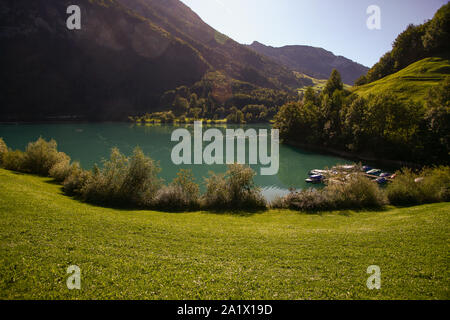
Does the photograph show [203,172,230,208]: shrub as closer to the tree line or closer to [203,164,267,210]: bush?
[203,164,267,210]: bush

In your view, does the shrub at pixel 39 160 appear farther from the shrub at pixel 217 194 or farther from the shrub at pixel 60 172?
the shrub at pixel 217 194

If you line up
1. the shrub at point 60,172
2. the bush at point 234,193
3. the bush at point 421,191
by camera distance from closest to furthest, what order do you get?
the bush at point 421,191 < the bush at point 234,193 < the shrub at point 60,172

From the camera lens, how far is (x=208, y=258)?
36.4 feet

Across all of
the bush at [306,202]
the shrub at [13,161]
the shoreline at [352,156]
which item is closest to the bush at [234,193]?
the bush at [306,202]

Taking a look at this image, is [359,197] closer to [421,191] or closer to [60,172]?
[421,191]

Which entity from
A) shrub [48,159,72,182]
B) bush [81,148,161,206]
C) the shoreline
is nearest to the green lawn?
bush [81,148,161,206]

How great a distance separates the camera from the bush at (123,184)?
23438 millimetres

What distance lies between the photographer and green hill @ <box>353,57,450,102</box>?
203 feet

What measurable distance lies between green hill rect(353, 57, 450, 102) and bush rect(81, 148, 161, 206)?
6733cm

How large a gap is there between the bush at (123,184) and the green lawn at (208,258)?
6.34 meters

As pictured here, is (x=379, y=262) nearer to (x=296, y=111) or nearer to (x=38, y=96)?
(x=296, y=111)

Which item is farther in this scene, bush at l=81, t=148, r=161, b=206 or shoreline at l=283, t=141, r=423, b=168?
shoreline at l=283, t=141, r=423, b=168

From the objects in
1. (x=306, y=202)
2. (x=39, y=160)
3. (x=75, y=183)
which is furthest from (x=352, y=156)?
(x=39, y=160)
